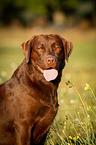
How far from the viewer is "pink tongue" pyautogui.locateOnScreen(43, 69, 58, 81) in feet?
12.5

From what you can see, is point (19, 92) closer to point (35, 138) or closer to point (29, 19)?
point (35, 138)

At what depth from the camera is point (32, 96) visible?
145 inches

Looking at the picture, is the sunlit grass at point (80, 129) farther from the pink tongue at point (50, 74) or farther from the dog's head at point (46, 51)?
the dog's head at point (46, 51)

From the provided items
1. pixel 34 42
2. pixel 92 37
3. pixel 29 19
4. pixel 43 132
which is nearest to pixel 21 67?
pixel 34 42

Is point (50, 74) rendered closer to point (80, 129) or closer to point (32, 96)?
point (32, 96)

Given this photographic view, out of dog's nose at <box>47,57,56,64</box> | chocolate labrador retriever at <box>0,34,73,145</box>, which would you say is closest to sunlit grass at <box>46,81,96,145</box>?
chocolate labrador retriever at <box>0,34,73,145</box>

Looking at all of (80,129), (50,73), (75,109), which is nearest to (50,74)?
(50,73)

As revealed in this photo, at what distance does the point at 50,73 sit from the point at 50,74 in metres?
0.02

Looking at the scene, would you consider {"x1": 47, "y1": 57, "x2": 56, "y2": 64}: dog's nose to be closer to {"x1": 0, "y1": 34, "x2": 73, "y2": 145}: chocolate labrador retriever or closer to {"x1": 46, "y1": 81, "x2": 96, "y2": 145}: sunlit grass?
{"x1": 0, "y1": 34, "x2": 73, "y2": 145}: chocolate labrador retriever

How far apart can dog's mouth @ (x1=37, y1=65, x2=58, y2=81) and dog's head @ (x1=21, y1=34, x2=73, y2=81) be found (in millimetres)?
35

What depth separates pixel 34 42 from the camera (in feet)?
13.4

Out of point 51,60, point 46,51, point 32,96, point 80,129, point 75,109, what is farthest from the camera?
point 75,109

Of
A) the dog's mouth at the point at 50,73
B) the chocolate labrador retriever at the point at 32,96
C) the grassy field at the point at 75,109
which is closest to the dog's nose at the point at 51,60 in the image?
the chocolate labrador retriever at the point at 32,96

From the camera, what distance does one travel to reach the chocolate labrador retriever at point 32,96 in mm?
3617
